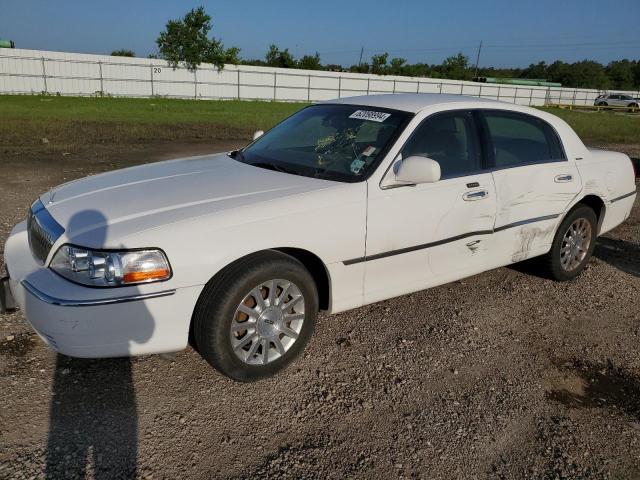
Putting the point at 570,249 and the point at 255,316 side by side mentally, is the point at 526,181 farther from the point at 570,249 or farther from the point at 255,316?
the point at 255,316

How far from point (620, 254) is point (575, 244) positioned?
4.77 ft

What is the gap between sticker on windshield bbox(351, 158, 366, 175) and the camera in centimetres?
353

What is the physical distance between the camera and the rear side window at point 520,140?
425 cm

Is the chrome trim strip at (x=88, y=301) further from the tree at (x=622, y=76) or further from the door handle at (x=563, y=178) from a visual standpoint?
the tree at (x=622, y=76)

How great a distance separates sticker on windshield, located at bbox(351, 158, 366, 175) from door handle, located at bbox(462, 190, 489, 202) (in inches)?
32.3

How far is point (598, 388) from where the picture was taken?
3.38 meters

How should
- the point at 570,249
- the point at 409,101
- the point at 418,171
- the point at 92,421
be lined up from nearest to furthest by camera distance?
the point at 92,421 < the point at 418,171 < the point at 409,101 < the point at 570,249

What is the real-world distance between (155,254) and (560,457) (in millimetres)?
2286

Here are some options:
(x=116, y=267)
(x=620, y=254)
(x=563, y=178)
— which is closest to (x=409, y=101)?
(x=563, y=178)

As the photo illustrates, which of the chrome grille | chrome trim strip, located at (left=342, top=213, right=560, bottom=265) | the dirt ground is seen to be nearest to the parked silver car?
chrome trim strip, located at (left=342, top=213, right=560, bottom=265)

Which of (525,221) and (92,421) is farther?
(525,221)

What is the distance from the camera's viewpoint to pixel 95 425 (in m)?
2.77

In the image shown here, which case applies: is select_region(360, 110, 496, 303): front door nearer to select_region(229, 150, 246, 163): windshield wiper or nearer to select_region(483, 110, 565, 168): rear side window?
select_region(483, 110, 565, 168): rear side window

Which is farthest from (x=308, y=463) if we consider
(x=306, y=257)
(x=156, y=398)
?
(x=306, y=257)
